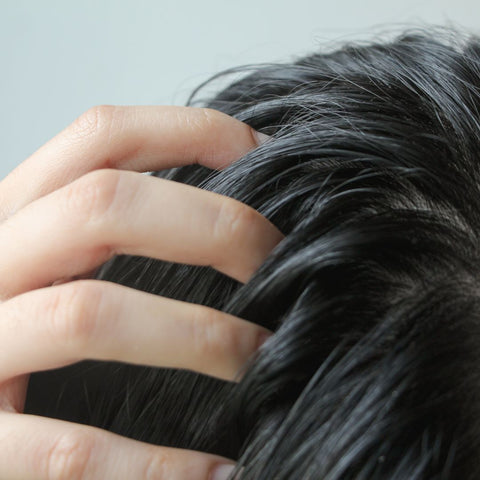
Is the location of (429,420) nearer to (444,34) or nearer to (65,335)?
(65,335)

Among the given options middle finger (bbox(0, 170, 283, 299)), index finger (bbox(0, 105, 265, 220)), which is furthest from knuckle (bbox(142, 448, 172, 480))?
index finger (bbox(0, 105, 265, 220))

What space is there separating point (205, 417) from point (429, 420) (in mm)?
171

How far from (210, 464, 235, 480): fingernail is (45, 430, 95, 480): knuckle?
90 mm

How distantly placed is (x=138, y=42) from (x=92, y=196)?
0.89 meters

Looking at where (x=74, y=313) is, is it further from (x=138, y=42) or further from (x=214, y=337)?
(x=138, y=42)

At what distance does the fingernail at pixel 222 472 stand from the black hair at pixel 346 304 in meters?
0.01

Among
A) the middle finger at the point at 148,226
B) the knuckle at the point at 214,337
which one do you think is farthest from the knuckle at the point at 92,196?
the knuckle at the point at 214,337

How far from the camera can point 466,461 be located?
0.39m

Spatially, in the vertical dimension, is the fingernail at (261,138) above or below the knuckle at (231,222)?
above

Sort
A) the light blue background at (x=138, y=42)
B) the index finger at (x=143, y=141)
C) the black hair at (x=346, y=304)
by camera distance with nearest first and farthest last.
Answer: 1. the black hair at (x=346, y=304)
2. the index finger at (x=143, y=141)
3. the light blue background at (x=138, y=42)

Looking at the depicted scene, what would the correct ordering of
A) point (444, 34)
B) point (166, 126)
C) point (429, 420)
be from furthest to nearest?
point (444, 34) < point (166, 126) < point (429, 420)

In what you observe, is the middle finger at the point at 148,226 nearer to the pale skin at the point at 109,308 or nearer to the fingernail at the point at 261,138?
the pale skin at the point at 109,308

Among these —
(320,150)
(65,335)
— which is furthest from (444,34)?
(65,335)

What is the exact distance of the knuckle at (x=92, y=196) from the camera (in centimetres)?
42
